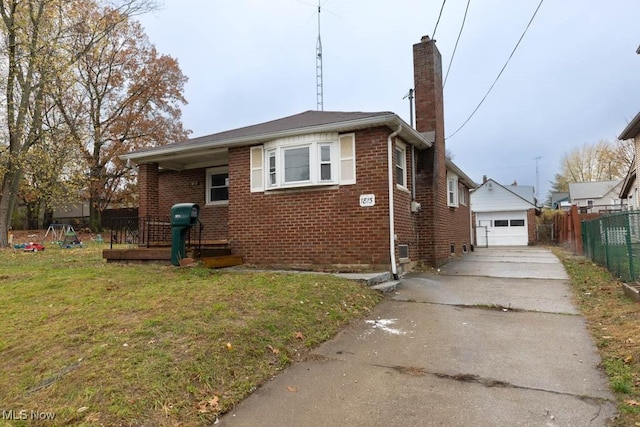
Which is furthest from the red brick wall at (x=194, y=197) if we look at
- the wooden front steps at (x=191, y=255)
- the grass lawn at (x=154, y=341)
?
the grass lawn at (x=154, y=341)

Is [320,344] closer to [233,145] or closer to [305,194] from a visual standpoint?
[305,194]

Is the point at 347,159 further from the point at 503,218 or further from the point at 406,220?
the point at 503,218

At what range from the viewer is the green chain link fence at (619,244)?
6781mm

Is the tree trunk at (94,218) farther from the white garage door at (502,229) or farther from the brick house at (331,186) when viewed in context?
the white garage door at (502,229)

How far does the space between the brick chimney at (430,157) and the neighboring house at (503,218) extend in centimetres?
1663

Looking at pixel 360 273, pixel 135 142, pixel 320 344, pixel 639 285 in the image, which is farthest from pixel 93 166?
pixel 639 285

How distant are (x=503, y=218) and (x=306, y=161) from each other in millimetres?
22857

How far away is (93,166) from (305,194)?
84.3ft

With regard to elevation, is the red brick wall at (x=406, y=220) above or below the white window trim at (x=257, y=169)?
below

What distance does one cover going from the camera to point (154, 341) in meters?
3.93

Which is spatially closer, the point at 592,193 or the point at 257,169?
the point at 257,169

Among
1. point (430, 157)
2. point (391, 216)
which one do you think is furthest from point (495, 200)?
point (391, 216)

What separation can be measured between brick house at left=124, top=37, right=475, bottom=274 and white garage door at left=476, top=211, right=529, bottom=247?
17.2 m

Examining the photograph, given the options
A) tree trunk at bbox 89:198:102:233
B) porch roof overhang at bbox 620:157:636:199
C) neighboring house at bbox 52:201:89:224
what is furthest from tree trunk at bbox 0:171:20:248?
porch roof overhang at bbox 620:157:636:199
